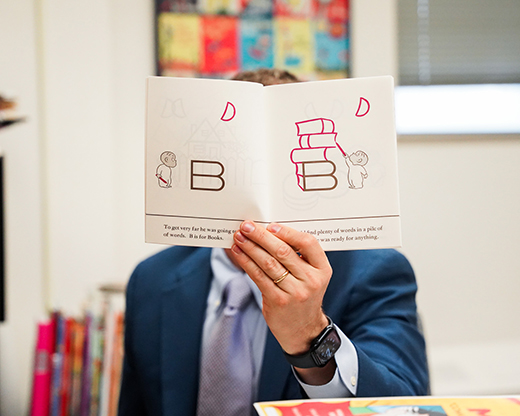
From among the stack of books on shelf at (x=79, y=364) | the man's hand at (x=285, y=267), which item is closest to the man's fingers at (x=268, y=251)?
the man's hand at (x=285, y=267)

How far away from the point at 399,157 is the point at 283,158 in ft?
4.60

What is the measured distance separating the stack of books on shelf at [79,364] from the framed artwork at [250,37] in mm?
944

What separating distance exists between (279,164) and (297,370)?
31 centimetres

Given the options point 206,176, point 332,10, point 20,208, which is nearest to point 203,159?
point 206,176

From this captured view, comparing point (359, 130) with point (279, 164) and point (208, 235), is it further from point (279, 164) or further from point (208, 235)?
point (208, 235)

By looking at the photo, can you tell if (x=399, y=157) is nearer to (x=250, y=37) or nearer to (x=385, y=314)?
(x=250, y=37)

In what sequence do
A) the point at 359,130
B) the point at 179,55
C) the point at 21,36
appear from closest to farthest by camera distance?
the point at 359,130
the point at 21,36
the point at 179,55

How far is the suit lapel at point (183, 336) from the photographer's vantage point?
35.3 inches

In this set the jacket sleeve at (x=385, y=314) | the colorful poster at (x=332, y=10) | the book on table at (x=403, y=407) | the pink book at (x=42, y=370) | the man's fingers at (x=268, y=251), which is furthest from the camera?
the colorful poster at (x=332, y=10)

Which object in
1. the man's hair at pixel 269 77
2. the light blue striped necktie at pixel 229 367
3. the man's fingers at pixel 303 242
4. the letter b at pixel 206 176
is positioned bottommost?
the light blue striped necktie at pixel 229 367

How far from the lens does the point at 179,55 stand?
1.74m

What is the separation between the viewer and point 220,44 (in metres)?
1.77

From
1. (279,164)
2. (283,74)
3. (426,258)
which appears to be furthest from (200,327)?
(426,258)

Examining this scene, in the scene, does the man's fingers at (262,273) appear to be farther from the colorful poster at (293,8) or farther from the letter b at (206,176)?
the colorful poster at (293,8)
